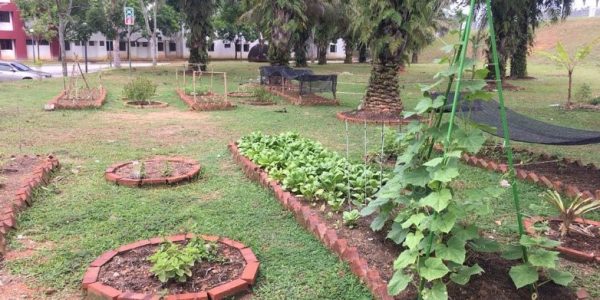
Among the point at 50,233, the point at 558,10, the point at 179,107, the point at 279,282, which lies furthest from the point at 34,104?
the point at 558,10

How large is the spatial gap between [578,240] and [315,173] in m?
2.20

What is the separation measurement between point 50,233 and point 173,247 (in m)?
1.37

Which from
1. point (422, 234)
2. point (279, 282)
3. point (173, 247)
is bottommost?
point (279, 282)

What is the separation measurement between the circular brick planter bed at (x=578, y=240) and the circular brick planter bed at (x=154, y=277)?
2.04 m

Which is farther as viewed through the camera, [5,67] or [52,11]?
[52,11]

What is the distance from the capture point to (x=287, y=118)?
31.5 ft

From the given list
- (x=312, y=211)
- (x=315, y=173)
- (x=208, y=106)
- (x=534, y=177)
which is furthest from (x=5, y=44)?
(x=534, y=177)

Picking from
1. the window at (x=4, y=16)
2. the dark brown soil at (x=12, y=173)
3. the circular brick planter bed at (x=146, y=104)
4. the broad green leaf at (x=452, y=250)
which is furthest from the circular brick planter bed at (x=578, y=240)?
the window at (x=4, y=16)

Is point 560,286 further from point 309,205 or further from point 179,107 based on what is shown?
point 179,107

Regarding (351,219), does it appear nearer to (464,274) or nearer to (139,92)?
(464,274)

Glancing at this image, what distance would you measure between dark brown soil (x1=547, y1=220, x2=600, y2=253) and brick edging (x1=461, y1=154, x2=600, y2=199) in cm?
84

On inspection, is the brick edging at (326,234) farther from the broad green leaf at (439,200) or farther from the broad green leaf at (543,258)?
the broad green leaf at (543,258)

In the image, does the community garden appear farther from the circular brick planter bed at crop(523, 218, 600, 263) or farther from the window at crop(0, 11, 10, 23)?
the window at crop(0, 11, 10, 23)

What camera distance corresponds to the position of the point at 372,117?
30.7ft
